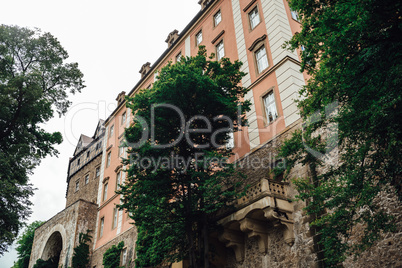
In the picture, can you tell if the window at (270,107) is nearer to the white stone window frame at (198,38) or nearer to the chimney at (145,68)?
the white stone window frame at (198,38)

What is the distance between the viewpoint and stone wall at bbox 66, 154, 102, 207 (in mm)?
35719

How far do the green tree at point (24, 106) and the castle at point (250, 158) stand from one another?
676 cm

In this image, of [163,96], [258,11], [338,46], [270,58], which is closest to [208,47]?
[258,11]

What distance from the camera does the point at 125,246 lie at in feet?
78.2

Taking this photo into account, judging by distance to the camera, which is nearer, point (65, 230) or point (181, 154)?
point (181, 154)

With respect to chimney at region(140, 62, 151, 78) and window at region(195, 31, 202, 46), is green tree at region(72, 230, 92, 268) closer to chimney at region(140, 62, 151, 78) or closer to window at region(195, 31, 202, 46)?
chimney at region(140, 62, 151, 78)

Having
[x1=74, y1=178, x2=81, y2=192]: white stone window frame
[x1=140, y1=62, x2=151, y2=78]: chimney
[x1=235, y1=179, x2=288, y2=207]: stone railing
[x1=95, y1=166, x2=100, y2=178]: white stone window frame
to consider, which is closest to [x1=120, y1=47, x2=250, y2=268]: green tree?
[x1=235, y1=179, x2=288, y2=207]: stone railing

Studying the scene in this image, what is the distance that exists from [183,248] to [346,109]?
9.82m

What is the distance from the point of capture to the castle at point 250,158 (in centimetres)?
1330

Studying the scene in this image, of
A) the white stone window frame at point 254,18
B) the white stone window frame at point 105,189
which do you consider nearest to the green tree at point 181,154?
the white stone window frame at point 254,18

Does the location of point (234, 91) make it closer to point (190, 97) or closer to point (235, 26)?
point (190, 97)

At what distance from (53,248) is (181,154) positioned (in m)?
24.9

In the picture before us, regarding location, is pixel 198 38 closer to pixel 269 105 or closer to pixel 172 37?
pixel 172 37

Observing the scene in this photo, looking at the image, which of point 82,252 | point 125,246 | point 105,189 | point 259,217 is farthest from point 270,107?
point 82,252
